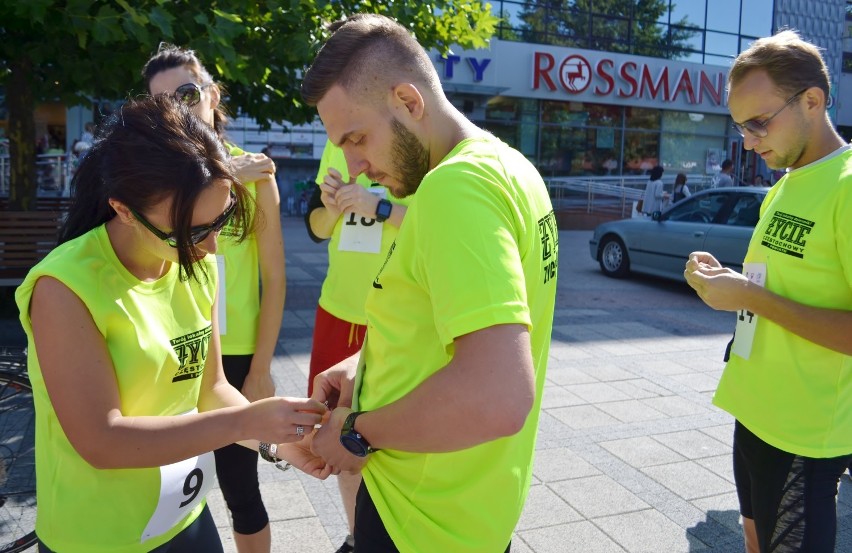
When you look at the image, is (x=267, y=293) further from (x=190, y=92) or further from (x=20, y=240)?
(x=20, y=240)

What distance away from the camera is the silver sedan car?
9500 mm

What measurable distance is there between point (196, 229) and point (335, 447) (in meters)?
0.60

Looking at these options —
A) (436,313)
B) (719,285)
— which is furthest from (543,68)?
(436,313)

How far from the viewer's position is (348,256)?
312 centimetres

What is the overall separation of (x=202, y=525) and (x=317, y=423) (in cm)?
57

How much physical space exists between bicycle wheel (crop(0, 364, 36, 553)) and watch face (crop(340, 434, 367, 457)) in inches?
85.5

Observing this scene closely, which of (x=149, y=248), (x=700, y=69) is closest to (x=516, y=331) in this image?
(x=149, y=248)

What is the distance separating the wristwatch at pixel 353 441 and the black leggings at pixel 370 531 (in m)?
0.21

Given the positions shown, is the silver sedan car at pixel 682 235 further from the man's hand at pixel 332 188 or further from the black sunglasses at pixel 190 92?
the black sunglasses at pixel 190 92

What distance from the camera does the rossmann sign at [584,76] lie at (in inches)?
827

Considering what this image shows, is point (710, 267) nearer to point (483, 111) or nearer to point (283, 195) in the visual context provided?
point (483, 111)

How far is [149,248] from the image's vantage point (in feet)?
5.62

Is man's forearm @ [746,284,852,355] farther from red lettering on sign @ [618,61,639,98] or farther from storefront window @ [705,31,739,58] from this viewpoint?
storefront window @ [705,31,739,58]

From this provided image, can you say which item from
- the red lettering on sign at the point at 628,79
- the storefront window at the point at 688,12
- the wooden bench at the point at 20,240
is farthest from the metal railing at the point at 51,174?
the storefront window at the point at 688,12
